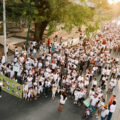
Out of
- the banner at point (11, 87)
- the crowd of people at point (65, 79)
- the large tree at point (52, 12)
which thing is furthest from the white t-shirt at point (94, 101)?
the large tree at point (52, 12)

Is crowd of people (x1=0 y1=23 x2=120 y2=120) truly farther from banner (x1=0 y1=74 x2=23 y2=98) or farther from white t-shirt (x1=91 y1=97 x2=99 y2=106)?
banner (x1=0 y1=74 x2=23 y2=98)

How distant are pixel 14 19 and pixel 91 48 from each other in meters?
8.18

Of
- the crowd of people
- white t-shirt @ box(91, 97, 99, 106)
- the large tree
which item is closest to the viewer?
white t-shirt @ box(91, 97, 99, 106)

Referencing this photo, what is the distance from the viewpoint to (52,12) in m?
15.1

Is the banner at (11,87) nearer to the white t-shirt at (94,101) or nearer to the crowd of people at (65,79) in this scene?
the crowd of people at (65,79)

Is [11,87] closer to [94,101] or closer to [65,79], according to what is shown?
[65,79]

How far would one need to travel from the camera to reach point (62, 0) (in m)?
14.6

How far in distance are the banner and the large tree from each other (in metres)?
6.25

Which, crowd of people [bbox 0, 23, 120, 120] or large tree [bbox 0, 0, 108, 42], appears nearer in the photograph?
crowd of people [bbox 0, 23, 120, 120]

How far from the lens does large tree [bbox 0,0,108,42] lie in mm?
14344

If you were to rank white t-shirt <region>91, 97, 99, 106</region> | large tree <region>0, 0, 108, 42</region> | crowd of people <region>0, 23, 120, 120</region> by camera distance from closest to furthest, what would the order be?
white t-shirt <region>91, 97, 99, 106</region> → crowd of people <region>0, 23, 120, 120</region> → large tree <region>0, 0, 108, 42</region>

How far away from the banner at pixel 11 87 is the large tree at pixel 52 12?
20.5 ft

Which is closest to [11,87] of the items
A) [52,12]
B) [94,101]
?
[94,101]

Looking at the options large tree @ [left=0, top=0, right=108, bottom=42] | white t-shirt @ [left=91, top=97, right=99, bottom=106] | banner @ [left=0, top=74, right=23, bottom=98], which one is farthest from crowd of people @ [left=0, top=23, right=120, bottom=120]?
large tree @ [left=0, top=0, right=108, bottom=42]
